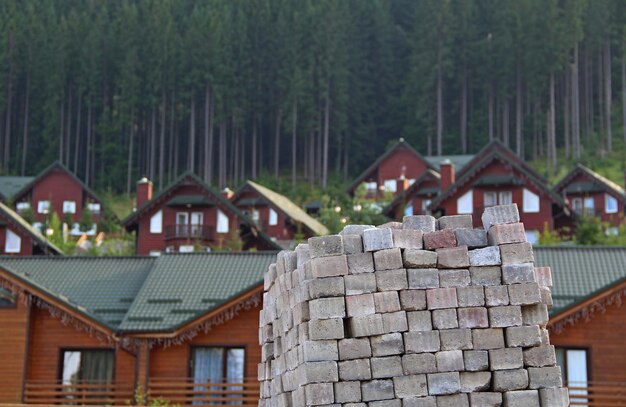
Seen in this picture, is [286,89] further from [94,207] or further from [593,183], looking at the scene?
[593,183]

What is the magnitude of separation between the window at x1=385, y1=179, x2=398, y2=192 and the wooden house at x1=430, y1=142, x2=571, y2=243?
1774 cm

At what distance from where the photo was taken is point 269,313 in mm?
15500

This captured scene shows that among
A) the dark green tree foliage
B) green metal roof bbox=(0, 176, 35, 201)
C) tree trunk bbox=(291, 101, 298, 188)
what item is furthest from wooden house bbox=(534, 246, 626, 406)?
tree trunk bbox=(291, 101, 298, 188)

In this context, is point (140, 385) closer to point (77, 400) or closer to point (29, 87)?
point (77, 400)

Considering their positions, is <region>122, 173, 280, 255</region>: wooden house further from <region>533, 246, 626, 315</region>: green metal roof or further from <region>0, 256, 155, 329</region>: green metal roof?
<region>533, 246, 626, 315</region>: green metal roof

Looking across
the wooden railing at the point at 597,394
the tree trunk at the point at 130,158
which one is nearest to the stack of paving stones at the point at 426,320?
the wooden railing at the point at 597,394

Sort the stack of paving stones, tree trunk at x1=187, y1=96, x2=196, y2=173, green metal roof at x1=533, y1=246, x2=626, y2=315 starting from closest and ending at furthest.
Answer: the stack of paving stones → green metal roof at x1=533, y1=246, x2=626, y2=315 → tree trunk at x1=187, y1=96, x2=196, y2=173

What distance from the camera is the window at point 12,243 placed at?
173ft

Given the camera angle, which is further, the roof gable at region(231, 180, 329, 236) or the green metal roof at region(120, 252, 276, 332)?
the roof gable at region(231, 180, 329, 236)

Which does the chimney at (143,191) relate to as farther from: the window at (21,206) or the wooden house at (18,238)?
the window at (21,206)

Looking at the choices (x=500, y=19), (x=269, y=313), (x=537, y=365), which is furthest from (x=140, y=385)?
(x=500, y=19)

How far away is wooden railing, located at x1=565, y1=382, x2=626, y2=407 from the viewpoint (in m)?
25.1

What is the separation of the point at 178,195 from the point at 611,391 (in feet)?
113

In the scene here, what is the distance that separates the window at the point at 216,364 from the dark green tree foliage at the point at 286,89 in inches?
2485
